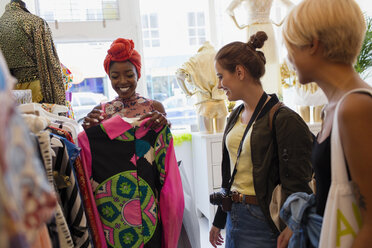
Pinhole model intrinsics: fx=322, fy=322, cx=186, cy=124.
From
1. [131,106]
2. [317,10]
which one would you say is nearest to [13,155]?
[317,10]

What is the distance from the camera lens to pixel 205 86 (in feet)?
9.98

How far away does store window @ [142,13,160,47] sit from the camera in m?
3.73

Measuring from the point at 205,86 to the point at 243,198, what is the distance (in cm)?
189

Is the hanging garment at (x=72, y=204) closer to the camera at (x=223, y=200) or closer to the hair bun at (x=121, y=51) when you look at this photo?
the camera at (x=223, y=200)

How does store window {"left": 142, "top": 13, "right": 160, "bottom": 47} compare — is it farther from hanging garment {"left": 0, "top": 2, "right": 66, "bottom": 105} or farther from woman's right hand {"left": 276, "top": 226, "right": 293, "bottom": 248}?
woman's right hand {"left": 276, "top": 226, "right": 293, "bottom": 248}

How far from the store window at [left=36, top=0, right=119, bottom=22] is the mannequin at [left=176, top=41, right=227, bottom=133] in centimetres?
111

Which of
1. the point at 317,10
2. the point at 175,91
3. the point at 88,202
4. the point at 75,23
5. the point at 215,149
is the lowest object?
the point at 215,149

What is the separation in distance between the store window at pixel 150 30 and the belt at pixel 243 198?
2831 millimetres

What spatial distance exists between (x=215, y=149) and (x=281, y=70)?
1.13 m

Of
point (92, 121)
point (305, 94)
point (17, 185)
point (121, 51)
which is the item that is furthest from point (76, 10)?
point (17, 185)

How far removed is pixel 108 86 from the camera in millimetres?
3635

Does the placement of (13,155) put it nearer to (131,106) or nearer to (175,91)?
(131,106)

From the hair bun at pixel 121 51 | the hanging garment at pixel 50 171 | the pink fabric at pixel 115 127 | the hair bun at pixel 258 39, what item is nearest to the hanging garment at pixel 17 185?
the hanging garment at pixel 50 171

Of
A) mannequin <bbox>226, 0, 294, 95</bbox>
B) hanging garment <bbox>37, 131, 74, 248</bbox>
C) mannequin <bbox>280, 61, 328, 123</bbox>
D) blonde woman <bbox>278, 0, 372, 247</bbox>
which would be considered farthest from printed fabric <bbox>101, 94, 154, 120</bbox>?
mannequin <bbox>280, 61, 328, 123</bbox>
